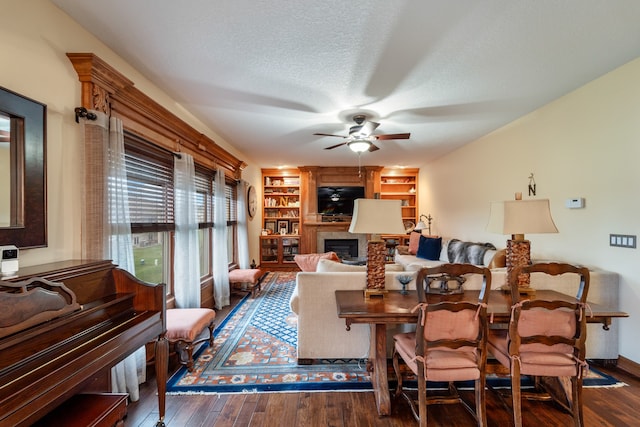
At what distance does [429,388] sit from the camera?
2.24 meters

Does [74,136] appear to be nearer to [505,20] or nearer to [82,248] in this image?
[82,248]

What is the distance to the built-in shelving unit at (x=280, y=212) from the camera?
717 cm

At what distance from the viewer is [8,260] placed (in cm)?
130

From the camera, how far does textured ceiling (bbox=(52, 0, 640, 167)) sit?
1.78 meters

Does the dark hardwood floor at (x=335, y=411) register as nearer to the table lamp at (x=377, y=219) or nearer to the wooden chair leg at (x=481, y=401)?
the wooden chair leg at (x=481, y=401)

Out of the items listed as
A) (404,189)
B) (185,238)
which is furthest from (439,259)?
(185,238)

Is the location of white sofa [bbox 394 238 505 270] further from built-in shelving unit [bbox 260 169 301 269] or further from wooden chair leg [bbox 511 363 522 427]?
built-in shelving unit [bbox 260 169 301 269]

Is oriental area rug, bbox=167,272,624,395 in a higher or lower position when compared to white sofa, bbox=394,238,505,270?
lower

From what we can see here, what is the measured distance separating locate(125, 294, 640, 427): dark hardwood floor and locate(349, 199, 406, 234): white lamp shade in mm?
1297

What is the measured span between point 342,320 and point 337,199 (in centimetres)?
468

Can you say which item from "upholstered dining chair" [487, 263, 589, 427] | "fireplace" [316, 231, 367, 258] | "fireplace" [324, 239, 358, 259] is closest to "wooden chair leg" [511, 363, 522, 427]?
"upholstered dining chair" [487, 263, 589, 427]

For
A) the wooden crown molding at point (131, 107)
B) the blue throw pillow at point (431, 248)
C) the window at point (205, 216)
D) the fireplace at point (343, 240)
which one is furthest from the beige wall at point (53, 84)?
the fireplace at point (343, 240)

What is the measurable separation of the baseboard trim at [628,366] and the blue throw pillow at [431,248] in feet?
9.92

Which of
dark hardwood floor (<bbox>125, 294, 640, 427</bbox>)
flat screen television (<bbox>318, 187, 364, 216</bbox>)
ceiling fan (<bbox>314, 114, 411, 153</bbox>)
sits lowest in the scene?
dark hardwood floor (<bbox>125, 294, 640, 427</bbox>)
